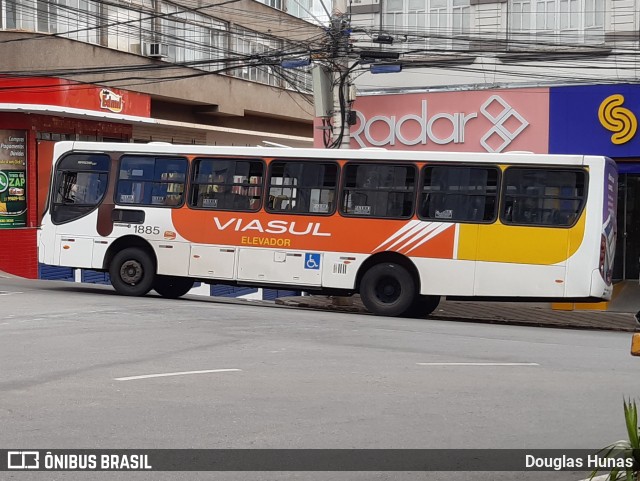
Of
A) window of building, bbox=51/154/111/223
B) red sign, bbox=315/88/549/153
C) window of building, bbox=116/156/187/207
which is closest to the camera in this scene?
window of building, bbox=116/156/187/207

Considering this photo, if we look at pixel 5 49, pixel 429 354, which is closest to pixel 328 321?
pixel 429 354

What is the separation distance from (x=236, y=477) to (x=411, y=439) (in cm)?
174

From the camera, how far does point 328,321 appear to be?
16719 millimetres

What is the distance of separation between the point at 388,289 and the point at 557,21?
9.70 metres

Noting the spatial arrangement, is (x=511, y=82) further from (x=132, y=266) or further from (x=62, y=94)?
(x=62, y=94)

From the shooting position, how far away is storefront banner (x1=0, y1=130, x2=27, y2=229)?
33.7 m

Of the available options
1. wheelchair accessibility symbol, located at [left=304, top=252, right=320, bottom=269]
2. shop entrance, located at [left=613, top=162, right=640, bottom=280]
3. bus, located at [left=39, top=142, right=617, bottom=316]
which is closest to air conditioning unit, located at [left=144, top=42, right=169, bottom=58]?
bus, located at [left=39, top=142, right=617, bottom=316]

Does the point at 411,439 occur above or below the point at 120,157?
below

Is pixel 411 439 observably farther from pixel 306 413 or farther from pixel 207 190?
pixel 207 190

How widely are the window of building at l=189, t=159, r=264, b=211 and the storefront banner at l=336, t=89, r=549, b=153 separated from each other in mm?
7220

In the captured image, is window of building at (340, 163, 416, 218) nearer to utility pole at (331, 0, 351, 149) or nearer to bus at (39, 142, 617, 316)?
bus at (39, 142, 617, 316)

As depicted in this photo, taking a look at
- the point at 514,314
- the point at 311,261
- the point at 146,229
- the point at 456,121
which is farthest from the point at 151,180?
the point at 456,121

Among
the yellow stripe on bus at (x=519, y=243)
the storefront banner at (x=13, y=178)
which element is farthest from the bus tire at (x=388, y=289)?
the storefront banner at (x=13, y=178)

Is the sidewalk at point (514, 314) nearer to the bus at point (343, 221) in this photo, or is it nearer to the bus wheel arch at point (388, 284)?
the bus at point (343, 221)
